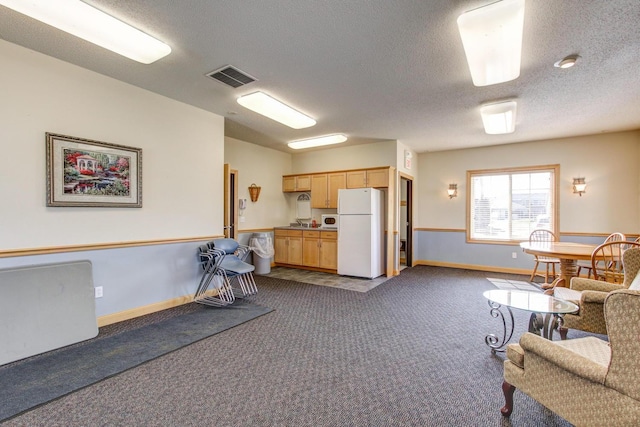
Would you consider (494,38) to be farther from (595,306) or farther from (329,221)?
(329,221)

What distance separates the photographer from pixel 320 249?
5.87 meters

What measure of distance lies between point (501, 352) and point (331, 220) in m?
4.13

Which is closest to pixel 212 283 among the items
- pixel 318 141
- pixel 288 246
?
pixel 288 246

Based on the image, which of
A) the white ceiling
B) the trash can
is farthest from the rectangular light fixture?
the trash can

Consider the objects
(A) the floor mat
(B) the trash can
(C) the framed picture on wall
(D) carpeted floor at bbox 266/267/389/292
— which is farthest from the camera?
(B) the trash can

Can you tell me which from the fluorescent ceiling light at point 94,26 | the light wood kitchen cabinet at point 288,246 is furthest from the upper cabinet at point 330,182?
the fluorescent ceiling light at point 94,26

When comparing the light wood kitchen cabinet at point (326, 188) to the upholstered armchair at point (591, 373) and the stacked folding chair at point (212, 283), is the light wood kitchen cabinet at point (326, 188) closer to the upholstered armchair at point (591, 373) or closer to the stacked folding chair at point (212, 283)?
the stacked folding chair at point (212, 283)

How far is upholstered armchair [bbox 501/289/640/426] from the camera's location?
1.13 m

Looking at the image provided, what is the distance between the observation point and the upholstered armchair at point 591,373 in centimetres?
113

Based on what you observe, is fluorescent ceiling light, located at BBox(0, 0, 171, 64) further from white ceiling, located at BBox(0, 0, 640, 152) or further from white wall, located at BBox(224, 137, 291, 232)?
white wall, located at BBox(224, 137, 291, 232)

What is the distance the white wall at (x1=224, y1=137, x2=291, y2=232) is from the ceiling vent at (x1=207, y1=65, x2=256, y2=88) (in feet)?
7.71

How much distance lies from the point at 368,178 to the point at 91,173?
4.26 meters

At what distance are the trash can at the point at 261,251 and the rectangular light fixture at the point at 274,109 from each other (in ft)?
7.44

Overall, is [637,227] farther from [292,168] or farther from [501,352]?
[292,168]
